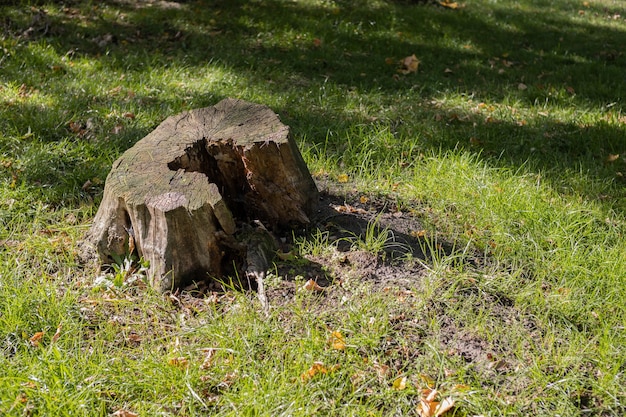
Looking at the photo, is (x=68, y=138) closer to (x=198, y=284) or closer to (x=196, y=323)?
(x=198, y=284)

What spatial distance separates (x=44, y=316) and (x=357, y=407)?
1511 millimetres

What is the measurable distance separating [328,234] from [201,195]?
0.83 meters

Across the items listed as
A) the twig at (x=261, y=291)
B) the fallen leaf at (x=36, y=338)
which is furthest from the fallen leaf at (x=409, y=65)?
the fallen leaf at (x=36, y=338)

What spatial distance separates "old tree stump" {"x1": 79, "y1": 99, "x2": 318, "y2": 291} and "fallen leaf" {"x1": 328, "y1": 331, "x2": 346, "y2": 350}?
1.97 ft

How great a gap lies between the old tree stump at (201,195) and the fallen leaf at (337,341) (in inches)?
23.7

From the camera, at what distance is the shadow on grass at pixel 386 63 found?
4.83 m

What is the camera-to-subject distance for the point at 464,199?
3803 millimetres

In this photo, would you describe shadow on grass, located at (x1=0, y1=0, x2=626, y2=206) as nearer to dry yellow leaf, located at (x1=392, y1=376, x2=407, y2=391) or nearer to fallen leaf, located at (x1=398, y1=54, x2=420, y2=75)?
fallen leaf, located at (x1=398, y1=54, x2=420, y2=75)

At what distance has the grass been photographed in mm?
2490

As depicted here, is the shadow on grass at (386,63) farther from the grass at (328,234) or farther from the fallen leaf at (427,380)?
the fallen leaf at (427,380)

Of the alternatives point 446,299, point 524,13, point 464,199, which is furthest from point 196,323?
point 524,13

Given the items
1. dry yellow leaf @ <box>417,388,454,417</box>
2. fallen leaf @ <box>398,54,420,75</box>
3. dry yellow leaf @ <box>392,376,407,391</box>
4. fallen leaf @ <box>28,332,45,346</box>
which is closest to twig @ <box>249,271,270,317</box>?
dry yellow leaf @ <box>392,376,407,391</box>

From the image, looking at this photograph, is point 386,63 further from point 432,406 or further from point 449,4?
point 432,406

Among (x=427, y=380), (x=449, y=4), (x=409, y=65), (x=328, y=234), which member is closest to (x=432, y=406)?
(x=427, y=380)
